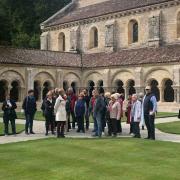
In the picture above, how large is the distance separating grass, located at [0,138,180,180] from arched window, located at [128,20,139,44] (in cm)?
2957

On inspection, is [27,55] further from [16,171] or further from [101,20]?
[16,171]

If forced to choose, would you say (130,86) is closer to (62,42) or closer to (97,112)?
(62,42)

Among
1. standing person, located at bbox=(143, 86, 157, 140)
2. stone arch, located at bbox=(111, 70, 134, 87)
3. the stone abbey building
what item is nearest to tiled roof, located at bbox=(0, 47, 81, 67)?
the stone abbey building

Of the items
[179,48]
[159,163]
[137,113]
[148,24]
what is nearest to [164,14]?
[148,24]

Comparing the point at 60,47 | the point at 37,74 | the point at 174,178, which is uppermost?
the point at 60,47

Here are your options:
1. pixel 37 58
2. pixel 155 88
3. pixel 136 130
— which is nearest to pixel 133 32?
pixel 155 88

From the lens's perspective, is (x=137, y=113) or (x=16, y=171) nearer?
(x=16, y=171)

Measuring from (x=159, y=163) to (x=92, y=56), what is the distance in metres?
35.5

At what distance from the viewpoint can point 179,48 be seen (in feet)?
122

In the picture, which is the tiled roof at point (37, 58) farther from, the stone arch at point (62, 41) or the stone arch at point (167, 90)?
the stone arch at point (167, 90)

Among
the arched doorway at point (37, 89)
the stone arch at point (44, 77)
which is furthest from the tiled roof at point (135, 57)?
the arched doorway at point (37, 89)

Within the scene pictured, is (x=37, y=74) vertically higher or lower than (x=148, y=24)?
lower

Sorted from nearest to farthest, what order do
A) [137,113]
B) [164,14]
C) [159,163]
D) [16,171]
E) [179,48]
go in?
1. [16,171]
2. [159,163]
3. [137,113]
4. [179,48]
5. [164,14]

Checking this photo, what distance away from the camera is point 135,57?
3959 cm
